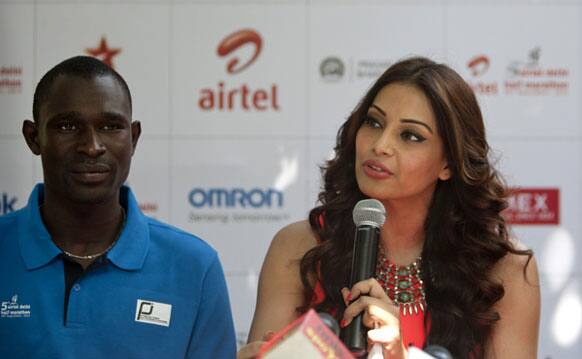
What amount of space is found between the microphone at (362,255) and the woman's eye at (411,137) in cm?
42

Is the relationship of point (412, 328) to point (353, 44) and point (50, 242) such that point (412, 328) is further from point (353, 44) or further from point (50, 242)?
point (353, 44)

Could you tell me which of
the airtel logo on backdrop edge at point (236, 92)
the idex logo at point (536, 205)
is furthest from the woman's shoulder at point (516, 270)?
the airtel logo on backdrop edge at point (236, 92)

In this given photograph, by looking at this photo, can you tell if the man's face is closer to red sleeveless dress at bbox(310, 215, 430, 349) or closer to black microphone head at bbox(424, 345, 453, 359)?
red sleeveless dress at bbox(310, 215, 430, 349)

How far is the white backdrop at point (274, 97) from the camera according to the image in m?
4.15

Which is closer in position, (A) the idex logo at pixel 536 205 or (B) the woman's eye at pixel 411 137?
(B) the woman's eye at pixel 411 137

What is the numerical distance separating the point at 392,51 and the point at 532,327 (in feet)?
6.08

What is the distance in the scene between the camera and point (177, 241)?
2.47 m

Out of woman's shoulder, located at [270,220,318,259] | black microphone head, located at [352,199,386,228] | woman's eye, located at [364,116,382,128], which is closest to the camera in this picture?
black microphone head, located at [352,199,386,228]

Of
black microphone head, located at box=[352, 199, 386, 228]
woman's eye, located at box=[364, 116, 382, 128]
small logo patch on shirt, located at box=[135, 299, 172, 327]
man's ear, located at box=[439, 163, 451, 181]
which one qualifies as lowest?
small logo patch on shirt, located at box=[135, 299, 172, 327]

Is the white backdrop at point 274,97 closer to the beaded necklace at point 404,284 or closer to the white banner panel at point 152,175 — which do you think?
the white banner panel at point 152,175

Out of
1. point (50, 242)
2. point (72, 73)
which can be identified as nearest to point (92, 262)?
point (50, 242)

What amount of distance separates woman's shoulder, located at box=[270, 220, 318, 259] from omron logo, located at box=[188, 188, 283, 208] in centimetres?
128

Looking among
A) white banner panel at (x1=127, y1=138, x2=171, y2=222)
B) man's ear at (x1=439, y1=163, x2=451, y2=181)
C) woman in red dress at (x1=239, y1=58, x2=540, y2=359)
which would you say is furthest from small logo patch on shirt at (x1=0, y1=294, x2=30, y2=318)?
white banner panel at (x1=127, y1=138, x2=171, y2=222)

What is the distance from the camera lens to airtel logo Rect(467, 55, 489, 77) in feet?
13.7
